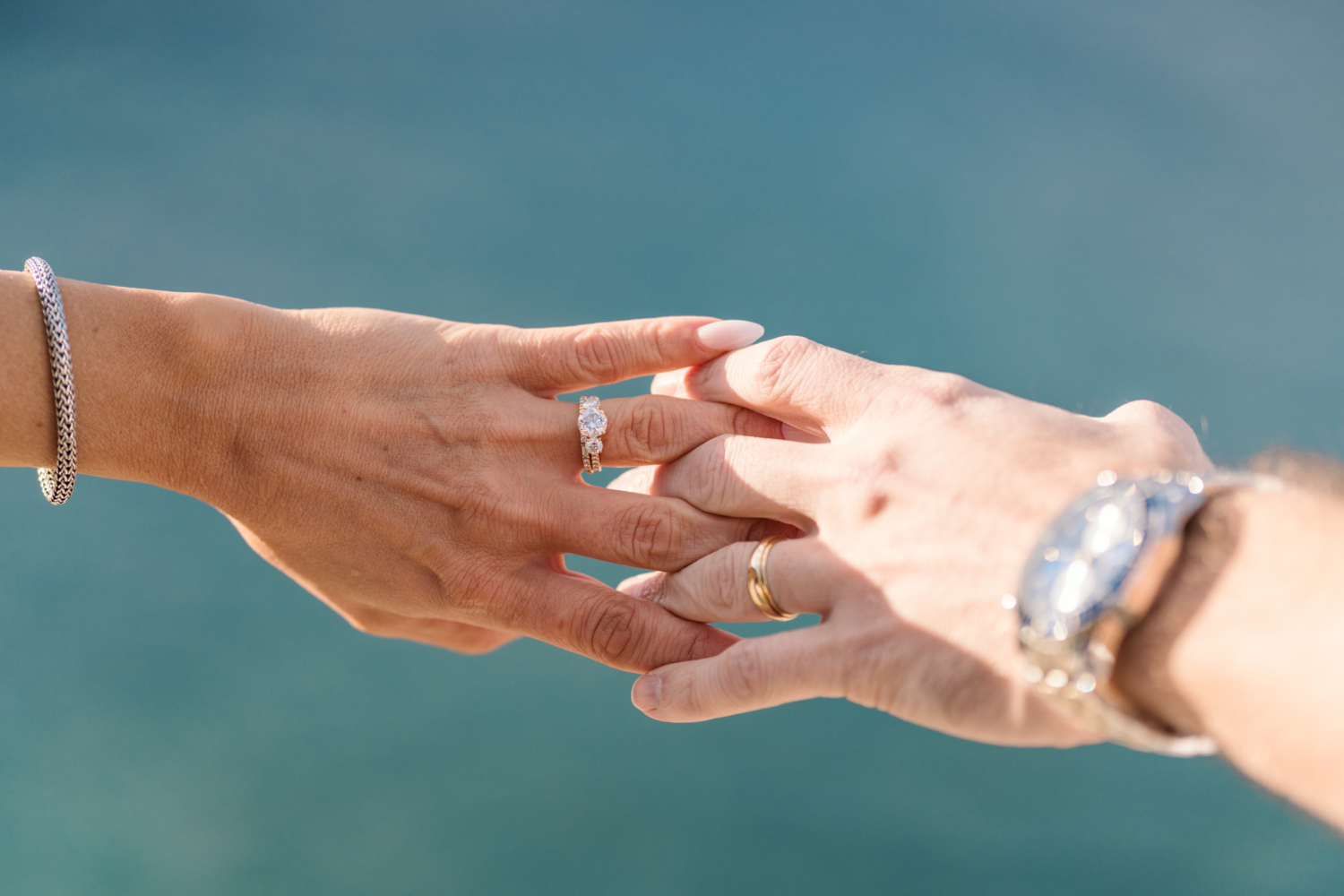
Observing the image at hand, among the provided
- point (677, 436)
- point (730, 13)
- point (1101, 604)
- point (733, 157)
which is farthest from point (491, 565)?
point (730, 13)

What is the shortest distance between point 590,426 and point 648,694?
407 mm

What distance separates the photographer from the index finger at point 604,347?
4.34 ft

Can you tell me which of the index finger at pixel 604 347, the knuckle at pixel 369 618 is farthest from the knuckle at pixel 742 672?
the knuckle at pixel 369 618

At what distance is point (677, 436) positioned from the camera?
1.33 m

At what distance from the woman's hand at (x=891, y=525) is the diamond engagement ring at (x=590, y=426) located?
144 mm

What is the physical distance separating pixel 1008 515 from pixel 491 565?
747mm

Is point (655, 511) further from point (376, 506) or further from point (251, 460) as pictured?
point (251, 460)

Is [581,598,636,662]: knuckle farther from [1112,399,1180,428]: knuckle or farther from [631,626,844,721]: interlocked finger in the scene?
[1112,399,1180,428]: knuckle

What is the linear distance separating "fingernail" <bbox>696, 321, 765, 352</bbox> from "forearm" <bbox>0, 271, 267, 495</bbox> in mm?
674

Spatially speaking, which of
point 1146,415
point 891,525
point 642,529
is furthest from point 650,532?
point 1146,415

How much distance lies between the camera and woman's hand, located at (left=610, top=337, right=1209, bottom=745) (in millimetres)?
906

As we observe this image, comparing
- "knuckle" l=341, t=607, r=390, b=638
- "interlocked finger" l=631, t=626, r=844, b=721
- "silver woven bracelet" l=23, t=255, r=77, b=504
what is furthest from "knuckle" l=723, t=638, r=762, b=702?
"silver woven bracelet" l=23, t=255, r=77, b=504

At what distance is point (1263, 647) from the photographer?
700mm

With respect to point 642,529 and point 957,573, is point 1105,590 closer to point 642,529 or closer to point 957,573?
point 957,573
